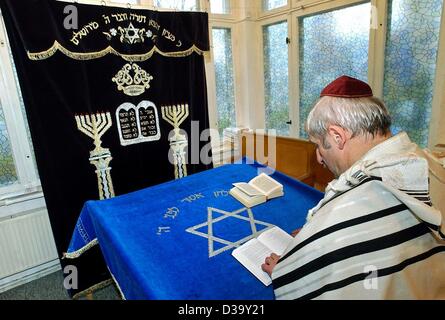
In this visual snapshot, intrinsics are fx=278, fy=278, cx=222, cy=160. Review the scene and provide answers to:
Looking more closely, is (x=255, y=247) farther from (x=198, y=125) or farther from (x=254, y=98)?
(x=254, y=98)

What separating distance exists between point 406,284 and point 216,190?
1.31 metres

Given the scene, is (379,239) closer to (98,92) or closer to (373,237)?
(373,237)

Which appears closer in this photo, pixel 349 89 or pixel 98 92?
pixel 349 89

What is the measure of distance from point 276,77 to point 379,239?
2.75 meters

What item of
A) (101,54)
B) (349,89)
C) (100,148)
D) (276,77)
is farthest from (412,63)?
(100,148)

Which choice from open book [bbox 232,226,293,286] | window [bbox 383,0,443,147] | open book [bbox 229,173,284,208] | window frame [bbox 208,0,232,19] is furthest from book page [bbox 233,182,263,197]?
window frame [bbox 208,0,232,19]

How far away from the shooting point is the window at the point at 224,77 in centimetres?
318

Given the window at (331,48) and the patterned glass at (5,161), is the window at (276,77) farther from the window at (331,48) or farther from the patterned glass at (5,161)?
the patterned glass at (5,161)

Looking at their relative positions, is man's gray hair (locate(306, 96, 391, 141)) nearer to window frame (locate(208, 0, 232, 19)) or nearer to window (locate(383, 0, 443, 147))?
window (locate(383, 0, 443, 147))

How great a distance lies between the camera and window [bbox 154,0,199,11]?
8.56 ft

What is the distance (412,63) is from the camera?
2121 mm

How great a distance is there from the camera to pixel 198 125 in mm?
2867

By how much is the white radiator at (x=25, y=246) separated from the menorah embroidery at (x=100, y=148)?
49cm
